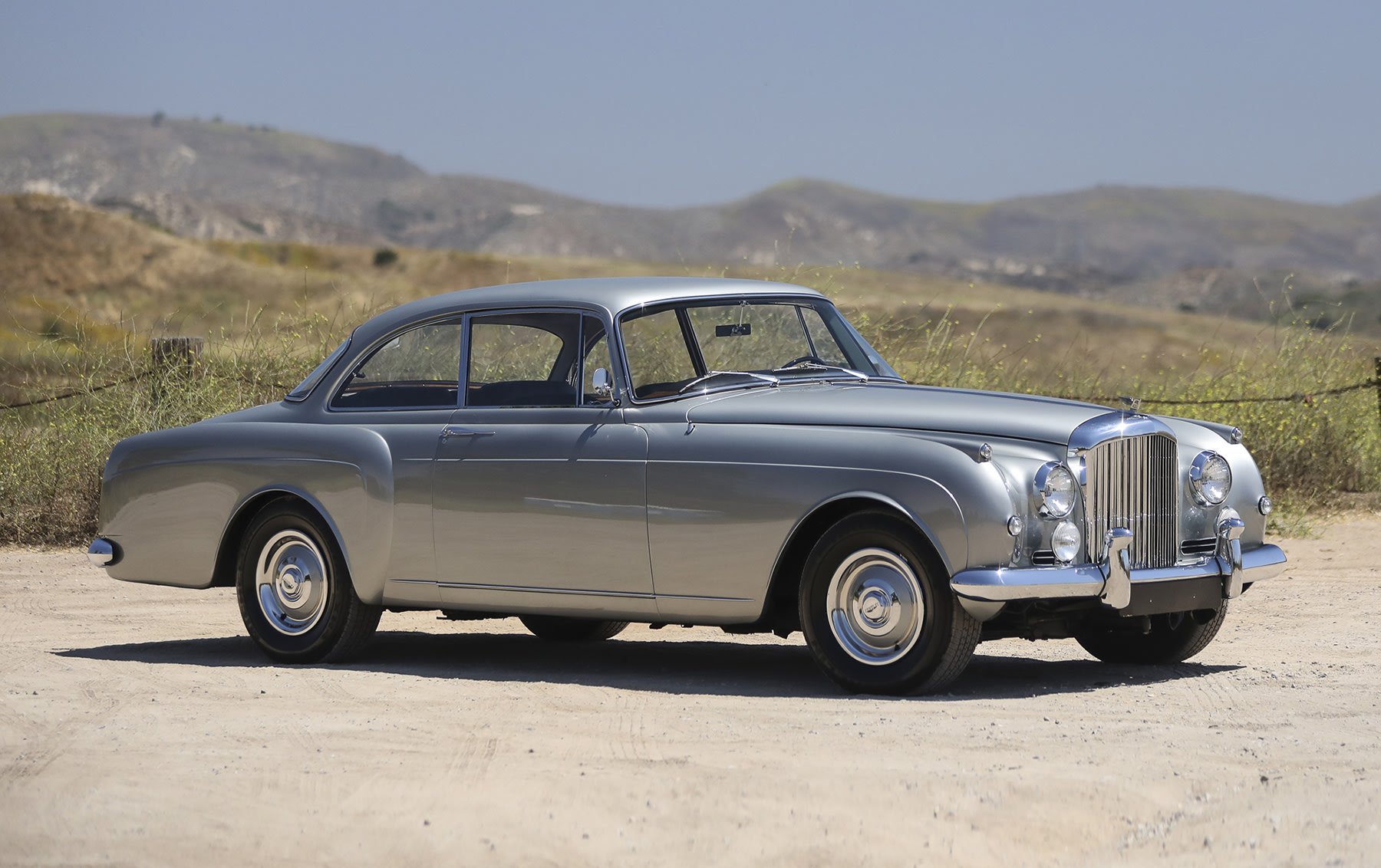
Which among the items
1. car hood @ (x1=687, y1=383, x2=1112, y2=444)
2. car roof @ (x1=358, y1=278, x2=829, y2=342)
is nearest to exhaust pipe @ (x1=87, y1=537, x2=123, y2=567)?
car roof @ (x1=358, y1=278, x2=829, y2=342)

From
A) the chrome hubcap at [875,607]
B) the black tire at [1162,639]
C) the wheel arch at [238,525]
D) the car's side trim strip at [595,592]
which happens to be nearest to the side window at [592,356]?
the car's side trim strip at [595,592]

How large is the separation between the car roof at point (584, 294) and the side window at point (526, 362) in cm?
8

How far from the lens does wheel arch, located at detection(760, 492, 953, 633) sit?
6.40 meters

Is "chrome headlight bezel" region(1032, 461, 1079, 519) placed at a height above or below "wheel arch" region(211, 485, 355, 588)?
above

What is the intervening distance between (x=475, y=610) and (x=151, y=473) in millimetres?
2024

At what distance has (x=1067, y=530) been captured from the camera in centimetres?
643

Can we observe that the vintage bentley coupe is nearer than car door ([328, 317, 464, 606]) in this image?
Yes

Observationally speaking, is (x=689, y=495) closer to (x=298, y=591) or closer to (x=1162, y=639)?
(x=298, y=591)

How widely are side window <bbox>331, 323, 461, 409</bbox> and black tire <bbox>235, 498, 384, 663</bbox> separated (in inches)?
25.1

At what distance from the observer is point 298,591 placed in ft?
26.6

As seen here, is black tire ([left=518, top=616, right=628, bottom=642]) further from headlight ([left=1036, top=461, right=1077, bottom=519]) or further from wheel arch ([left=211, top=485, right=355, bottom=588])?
headlight ([left=1036, top=461, right=1077, bottom=519])

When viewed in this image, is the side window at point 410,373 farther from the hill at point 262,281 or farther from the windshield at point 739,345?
the hill at point 262,281

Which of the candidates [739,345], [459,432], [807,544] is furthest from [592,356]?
[807,544]

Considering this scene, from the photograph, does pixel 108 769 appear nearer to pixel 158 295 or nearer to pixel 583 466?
pixel 583 466
